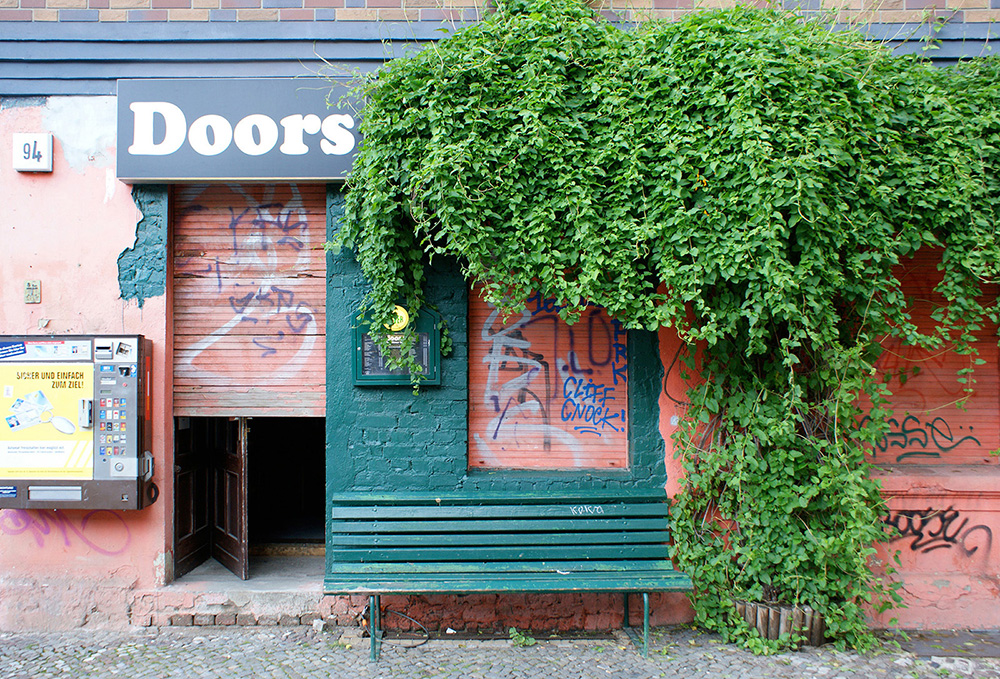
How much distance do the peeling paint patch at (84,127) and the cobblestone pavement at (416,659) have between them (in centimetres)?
350

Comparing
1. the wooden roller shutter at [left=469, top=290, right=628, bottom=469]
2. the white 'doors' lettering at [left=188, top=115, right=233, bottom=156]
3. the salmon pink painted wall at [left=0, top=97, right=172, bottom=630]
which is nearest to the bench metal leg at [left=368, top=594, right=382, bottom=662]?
the wooden roller shutter at [left=469, top=290, right=628, bottom=469]

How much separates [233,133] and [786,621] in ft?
17.2

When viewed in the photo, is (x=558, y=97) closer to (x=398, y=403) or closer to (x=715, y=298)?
(x=715, y=298)

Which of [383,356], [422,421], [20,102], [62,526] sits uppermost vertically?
[20,102]

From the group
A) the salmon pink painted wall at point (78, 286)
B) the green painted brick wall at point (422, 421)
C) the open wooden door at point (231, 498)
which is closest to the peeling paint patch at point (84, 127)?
the salmon pink painted wall at point (78, 286)

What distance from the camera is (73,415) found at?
4.31 metres

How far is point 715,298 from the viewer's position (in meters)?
3.86

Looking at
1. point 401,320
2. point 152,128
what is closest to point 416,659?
point 401,320

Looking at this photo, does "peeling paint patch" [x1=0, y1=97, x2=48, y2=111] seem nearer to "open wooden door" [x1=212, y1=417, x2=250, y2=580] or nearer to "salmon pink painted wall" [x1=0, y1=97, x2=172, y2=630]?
"salmon pink painted wall" [x1=0, y1=97, x2=172, y2=630]

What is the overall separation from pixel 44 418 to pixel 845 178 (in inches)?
224

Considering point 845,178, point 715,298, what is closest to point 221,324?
point 715,298

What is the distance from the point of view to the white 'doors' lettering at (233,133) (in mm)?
4422

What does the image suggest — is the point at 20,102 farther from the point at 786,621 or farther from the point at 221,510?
the point at 786,621

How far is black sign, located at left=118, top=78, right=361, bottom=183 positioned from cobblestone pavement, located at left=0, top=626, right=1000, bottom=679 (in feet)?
11.0
